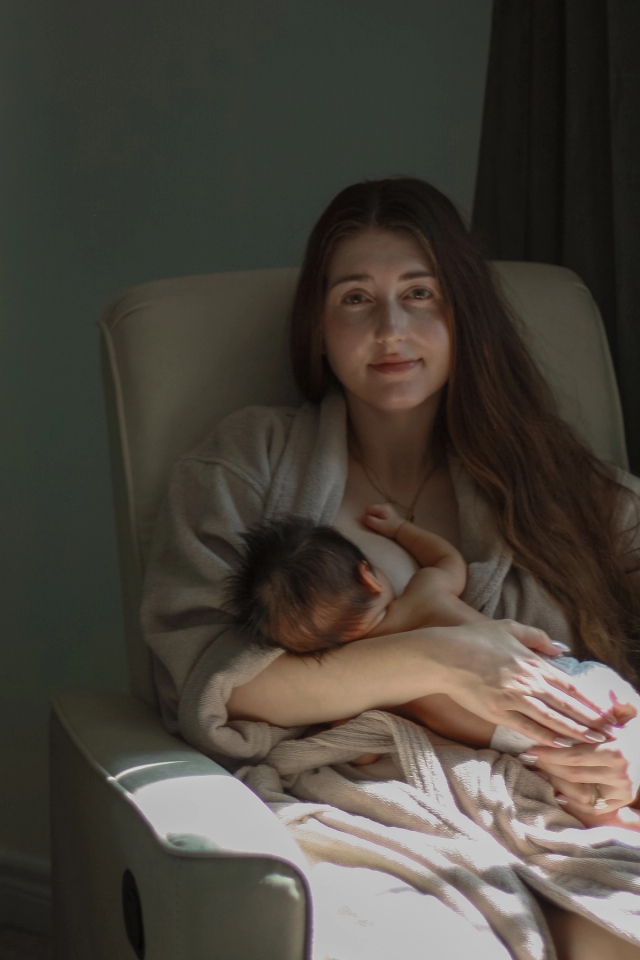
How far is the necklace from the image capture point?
5.17 ft

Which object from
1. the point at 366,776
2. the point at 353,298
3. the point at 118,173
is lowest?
the point at 366,776

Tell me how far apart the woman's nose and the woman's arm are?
1.43 ft

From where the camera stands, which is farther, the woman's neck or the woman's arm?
the woman's neck

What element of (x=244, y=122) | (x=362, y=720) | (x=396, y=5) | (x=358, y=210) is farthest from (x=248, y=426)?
(x=396, y=5)

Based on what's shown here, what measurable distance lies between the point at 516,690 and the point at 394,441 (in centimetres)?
55

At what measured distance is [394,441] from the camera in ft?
5.37

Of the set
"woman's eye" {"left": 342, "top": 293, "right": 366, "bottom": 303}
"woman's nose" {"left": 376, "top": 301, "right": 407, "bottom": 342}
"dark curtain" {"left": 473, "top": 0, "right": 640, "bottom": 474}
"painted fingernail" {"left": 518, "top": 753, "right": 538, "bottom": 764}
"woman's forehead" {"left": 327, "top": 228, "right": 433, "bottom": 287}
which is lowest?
"painted fingernail" {"left": 518, "top": 753, "right": 538, "bottom": 764}

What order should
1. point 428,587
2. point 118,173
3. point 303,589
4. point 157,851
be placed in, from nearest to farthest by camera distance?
1. point 157,851
2. point 303,589
3. point 428,587
4. point 118,173

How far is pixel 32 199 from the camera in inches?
84.1

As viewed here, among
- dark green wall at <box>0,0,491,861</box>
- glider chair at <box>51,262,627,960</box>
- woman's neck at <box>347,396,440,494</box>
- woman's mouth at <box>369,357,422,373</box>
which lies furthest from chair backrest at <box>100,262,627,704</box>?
dark green wall at <box>0,0,491,861</box>

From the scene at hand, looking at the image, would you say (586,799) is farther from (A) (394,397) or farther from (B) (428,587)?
(A) (394,397)

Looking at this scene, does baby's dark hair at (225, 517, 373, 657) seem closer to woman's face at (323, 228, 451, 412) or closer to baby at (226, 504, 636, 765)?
baby at (226, 504, 636, 765)

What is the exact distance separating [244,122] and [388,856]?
1.68 metres

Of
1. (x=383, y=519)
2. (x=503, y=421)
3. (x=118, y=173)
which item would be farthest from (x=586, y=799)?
(x=118, y=173)
